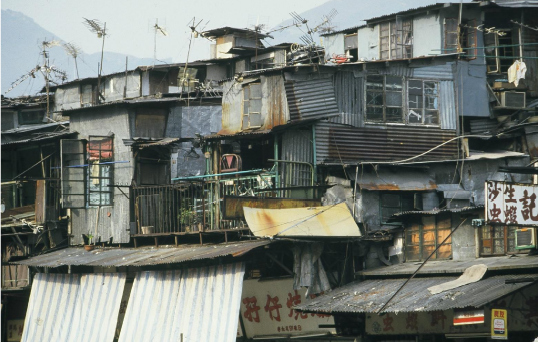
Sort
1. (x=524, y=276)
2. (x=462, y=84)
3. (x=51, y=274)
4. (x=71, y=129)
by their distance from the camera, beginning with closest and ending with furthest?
(x=524, y=276)
(x=462, y=84)
(x=51, y=274)
(x=71, y=129)

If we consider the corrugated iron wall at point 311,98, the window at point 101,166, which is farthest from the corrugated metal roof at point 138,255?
the corrugated iron wall at point 311,98

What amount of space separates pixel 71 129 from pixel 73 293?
241 inches

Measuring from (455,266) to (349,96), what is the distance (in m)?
6.69

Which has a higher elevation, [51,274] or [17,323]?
[51,274]

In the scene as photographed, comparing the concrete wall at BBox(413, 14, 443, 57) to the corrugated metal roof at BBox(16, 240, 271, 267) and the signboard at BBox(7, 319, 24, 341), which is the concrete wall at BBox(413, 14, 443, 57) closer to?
the corrugated metal roof at BBox(16, 240, 271, 267)

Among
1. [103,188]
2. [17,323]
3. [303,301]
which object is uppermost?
[103,188]

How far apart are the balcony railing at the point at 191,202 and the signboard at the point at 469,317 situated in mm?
6586

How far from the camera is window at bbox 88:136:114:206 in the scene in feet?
84.7

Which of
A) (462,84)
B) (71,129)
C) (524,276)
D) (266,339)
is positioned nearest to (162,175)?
(71,129)

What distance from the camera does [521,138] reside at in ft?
75.3

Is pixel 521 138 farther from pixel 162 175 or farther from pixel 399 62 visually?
pixel 162 175

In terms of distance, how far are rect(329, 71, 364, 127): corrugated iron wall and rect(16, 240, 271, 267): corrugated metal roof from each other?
175 inches

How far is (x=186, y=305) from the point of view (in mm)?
20656

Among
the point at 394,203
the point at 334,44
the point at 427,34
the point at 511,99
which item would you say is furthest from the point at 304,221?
the point at 334,44
